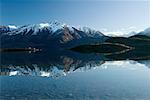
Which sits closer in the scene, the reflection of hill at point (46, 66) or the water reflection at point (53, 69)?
the water reflection at point (53, 69)

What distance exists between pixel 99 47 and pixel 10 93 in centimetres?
10690

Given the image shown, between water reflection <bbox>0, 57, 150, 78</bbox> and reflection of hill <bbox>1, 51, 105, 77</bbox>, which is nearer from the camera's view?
water reflection <bbox>0, 57, 150, 78</bbox>

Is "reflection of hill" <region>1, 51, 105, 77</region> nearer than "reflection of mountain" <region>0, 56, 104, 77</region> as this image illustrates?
No

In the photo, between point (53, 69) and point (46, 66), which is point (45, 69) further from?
point (46, 66)

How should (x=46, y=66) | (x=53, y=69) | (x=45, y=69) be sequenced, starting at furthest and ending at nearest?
(x=46, y=66) → (x=45, y=69) → (x=53, y=69)

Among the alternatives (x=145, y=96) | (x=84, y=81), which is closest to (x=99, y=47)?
(x=84, y=81)

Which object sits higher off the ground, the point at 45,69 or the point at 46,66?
the point at 46,66

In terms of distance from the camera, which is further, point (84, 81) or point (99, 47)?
point (99, 47)

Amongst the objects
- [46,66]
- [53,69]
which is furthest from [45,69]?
[46,66]

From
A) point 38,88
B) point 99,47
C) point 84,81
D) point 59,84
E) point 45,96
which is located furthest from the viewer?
point 99,47

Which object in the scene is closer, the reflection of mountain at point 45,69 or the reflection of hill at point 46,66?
the reflection of mountain at point 45,69

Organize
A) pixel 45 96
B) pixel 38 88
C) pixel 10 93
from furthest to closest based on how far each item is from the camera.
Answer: pixel 38 88
pixel 10 93
pixel 45 96

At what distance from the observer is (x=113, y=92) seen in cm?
1930

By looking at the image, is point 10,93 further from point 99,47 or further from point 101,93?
point 99,47
